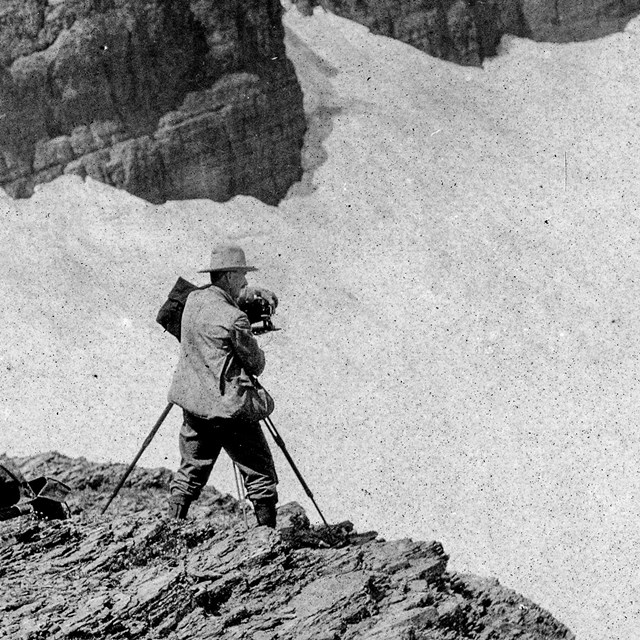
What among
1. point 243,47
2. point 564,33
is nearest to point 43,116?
point 243,47

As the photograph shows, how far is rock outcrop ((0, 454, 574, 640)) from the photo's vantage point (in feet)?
19.4

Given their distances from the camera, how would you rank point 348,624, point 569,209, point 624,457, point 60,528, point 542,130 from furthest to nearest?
1. point 542,130
2. point 569,209
3. point 624,457
4. point 60,528
5. point 348,624

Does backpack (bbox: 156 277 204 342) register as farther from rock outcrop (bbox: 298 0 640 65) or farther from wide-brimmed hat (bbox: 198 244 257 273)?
rock outcrop (bbox: 298 0 640 65)

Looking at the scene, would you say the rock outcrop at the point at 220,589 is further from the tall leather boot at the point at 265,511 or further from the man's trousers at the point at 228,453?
the man's trousers at the point at 228,453

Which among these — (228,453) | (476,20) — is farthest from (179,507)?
(476,20)

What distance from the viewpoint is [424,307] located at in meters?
28.9

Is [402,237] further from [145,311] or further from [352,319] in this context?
[145,311]

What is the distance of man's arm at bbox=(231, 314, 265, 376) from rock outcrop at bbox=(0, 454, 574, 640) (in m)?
1.13

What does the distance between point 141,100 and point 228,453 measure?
85.5ft

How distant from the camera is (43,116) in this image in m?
32.1

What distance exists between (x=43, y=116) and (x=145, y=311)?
729 centimetres

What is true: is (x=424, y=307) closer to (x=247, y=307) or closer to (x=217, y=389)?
(x=247, y=307)

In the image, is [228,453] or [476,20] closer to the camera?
[228,453]

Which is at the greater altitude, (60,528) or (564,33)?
(60,528)
